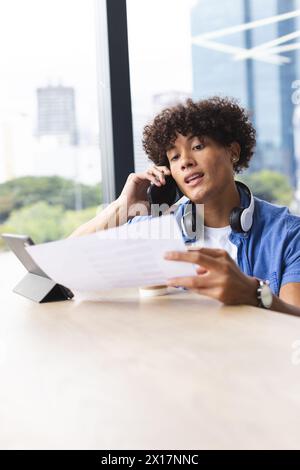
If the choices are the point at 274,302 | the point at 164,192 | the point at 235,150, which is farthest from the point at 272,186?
the point at 274,302

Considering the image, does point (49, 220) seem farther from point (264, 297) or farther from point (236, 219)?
point (264, 297)

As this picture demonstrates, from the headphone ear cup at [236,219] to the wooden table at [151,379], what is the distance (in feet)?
1.55

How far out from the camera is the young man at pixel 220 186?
152 cm

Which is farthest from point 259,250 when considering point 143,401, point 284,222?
point 143,401

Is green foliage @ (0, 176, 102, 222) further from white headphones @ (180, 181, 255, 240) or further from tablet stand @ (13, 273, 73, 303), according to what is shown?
tablet stand @ (13, 273, 73, 303)

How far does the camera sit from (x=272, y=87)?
3.91 metres

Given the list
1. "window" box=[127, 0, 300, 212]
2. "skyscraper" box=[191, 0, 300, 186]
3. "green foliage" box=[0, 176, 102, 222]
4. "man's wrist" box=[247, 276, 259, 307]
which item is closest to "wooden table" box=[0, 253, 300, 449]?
"man's wrist" box=[247, 276, 259, 307]

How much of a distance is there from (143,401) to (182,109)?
4.31ft

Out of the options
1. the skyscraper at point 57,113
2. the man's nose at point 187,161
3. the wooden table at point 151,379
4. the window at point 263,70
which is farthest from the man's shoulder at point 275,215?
the window at point 263,70

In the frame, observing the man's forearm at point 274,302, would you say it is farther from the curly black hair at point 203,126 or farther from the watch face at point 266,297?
the curly black hair at point 203,126

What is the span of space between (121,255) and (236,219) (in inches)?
24.1

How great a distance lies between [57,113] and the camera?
2.55 m

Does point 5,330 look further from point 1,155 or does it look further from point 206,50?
point 206,50

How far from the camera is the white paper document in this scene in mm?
1016
